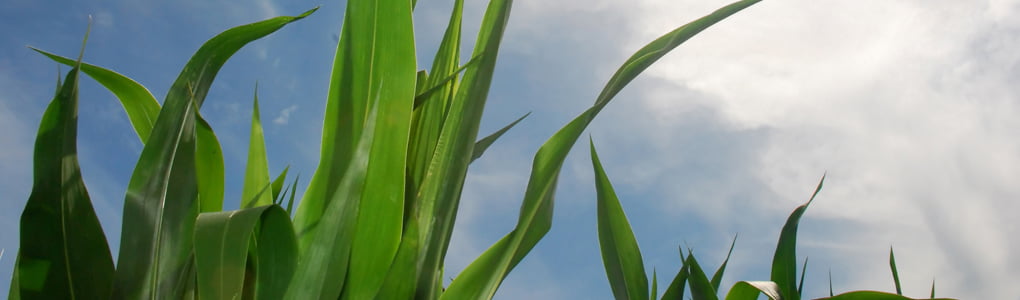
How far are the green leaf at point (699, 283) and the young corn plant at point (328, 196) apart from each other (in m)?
0.24

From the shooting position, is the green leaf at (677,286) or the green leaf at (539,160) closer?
the green leaf at (539,160)

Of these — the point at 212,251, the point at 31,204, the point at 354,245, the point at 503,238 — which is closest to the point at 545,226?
the point at 503,238

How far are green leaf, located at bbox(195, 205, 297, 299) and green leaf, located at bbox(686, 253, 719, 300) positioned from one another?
17.5 inches

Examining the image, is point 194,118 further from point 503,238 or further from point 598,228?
point 598,228

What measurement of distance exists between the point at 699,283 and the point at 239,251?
19.4 inches

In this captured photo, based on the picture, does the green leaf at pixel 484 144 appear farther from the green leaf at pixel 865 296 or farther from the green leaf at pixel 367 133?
the green leaf at pixel 865 296

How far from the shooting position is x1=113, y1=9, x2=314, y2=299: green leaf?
0.55 m

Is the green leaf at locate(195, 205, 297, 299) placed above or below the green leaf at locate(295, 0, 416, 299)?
below

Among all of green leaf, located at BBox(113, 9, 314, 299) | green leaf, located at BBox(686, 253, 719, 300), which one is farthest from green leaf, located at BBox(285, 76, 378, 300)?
green leaf, located at BBox(686, 253, 719, 300)

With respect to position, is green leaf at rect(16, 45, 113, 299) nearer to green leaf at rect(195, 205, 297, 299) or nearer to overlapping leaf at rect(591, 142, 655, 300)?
green leaf at rect(195, 205, 297, 299)

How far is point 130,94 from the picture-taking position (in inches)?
26.0

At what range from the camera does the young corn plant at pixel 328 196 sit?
53 centimetres

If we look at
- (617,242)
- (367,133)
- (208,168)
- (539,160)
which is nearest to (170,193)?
(208,168)

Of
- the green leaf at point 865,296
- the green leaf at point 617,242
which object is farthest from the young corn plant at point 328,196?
the green leaf at point 865,296
